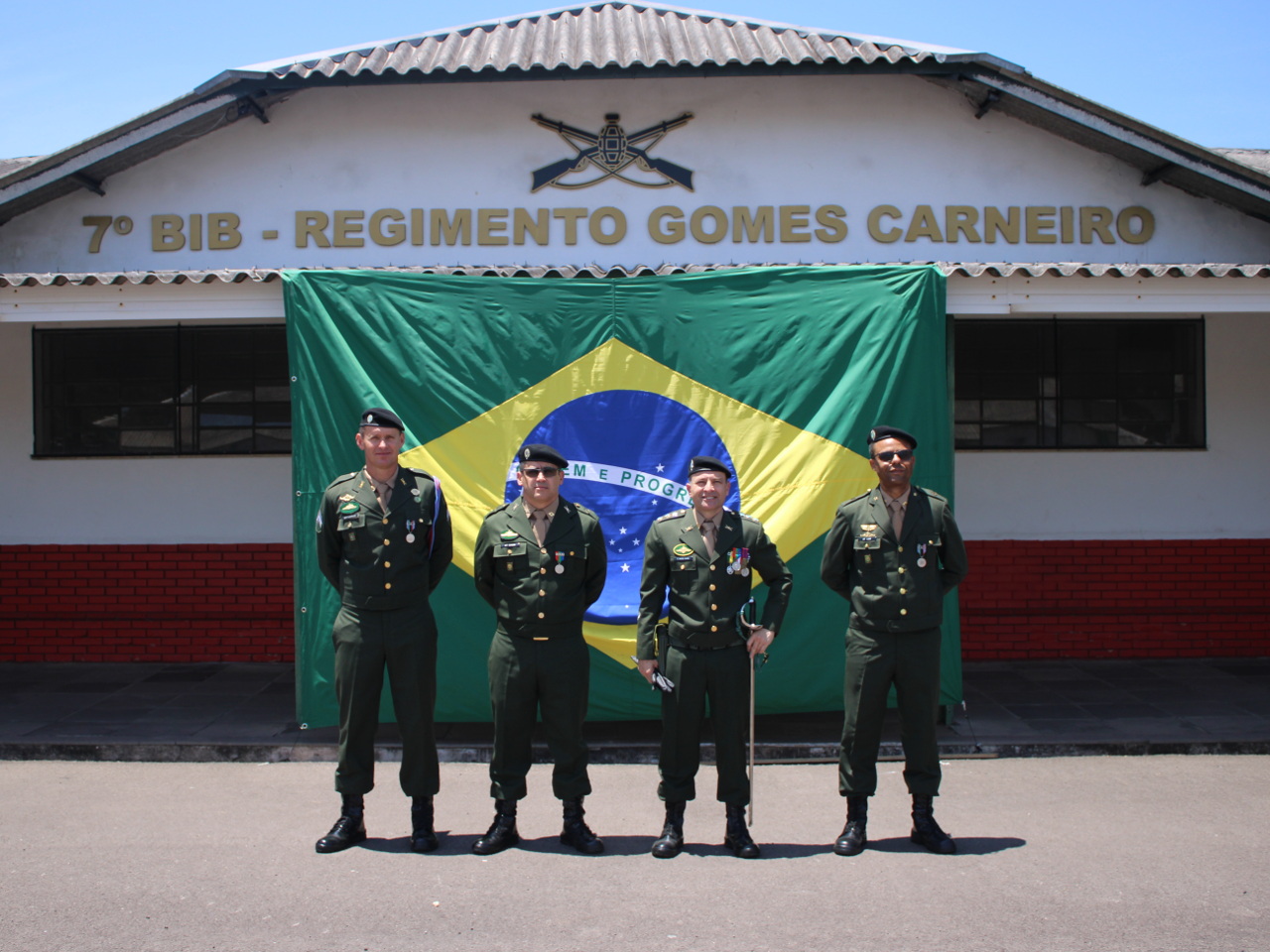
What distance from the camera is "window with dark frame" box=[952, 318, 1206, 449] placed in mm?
8117

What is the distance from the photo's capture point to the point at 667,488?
5.83 meters

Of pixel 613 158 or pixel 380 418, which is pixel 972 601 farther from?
pixel 380 418

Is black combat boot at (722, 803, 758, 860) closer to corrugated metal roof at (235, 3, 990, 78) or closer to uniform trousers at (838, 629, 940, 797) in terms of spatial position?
uniform trousers at (838, 629, 940, 797)

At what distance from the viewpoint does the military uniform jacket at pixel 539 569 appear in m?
4.54

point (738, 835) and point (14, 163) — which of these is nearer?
point (738, 835)

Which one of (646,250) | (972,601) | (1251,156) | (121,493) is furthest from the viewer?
(1251,156)

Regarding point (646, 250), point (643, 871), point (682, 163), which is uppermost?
point (682, 163)

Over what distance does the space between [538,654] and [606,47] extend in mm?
5471

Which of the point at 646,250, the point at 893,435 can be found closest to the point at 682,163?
the point at 646,250

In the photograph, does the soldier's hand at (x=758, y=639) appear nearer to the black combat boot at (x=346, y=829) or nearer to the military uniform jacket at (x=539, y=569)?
the military uniform jacket at (x=539, y=569)

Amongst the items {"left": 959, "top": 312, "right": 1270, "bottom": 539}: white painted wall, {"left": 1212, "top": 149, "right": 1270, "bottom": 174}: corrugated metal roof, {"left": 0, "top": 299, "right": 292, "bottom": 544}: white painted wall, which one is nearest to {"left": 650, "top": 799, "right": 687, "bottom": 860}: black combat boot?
{"left": 959, "top": 312, "right": 1270, "bottom": 539}: white painted wall

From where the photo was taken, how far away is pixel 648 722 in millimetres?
6391

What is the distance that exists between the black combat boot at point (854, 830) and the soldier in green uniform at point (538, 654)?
1071 mm

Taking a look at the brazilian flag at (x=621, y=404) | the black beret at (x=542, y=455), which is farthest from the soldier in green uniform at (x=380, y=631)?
the brazilian flag at (x=621, y=404)
